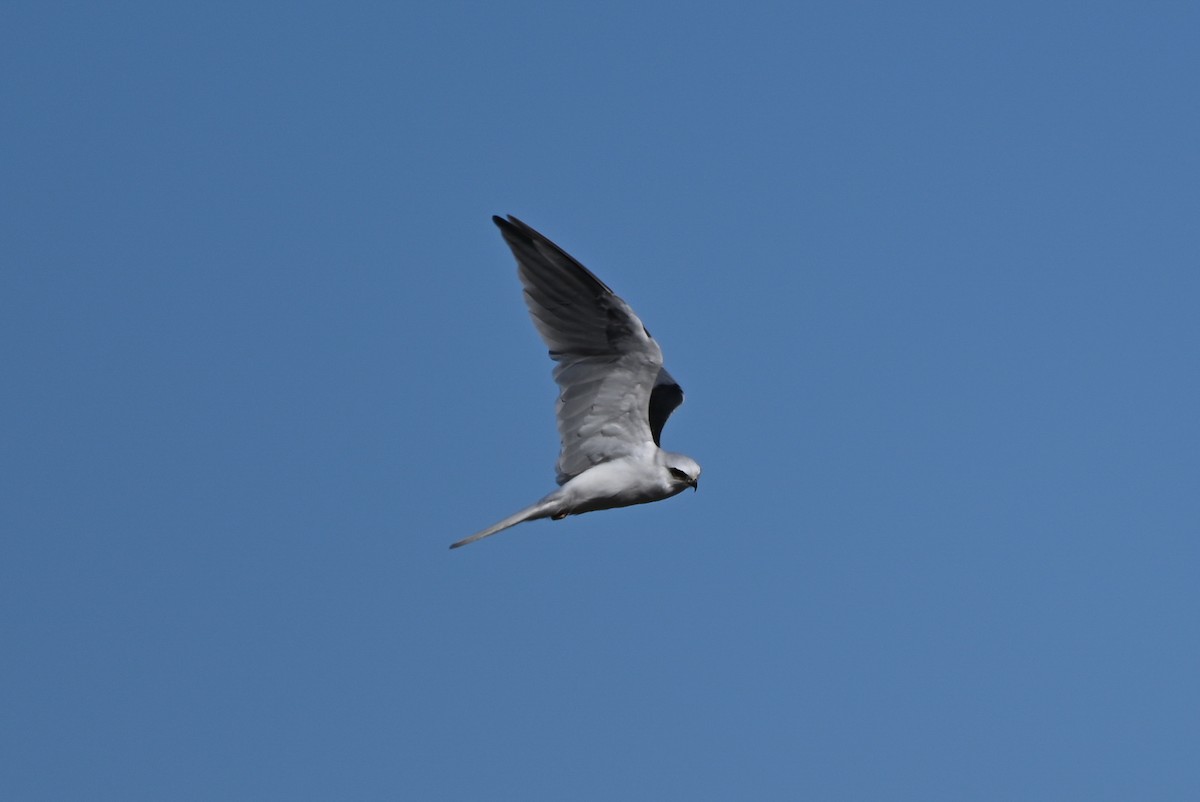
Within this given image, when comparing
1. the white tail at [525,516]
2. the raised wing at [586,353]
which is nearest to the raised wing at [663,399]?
the raised wing at [586,353]

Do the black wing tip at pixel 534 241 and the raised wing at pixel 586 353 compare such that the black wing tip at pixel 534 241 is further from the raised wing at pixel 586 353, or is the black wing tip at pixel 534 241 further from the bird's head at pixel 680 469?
the bird's head at pixel 680 469

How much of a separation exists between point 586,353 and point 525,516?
5.57 feet

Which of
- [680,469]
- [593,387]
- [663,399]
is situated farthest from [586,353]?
[663,399]

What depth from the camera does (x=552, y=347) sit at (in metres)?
14.6

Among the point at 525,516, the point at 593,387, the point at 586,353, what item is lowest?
the point at 525,516

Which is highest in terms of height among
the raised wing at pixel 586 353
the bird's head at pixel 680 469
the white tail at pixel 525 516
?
the raised wing at pixel 586 353

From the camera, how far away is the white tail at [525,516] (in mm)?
13639

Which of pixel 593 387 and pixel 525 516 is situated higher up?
pixel 593 387

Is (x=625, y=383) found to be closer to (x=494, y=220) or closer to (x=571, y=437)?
(x=571, y=437)

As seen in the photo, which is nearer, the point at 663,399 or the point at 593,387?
→ the point at 593,387

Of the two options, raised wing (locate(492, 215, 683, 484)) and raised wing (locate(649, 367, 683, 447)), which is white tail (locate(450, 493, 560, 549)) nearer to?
raised wing (locate(492, 215, 683, 484))

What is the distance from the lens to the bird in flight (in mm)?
14180

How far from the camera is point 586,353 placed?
576 inches

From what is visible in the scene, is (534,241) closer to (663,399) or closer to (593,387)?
(593,387)
